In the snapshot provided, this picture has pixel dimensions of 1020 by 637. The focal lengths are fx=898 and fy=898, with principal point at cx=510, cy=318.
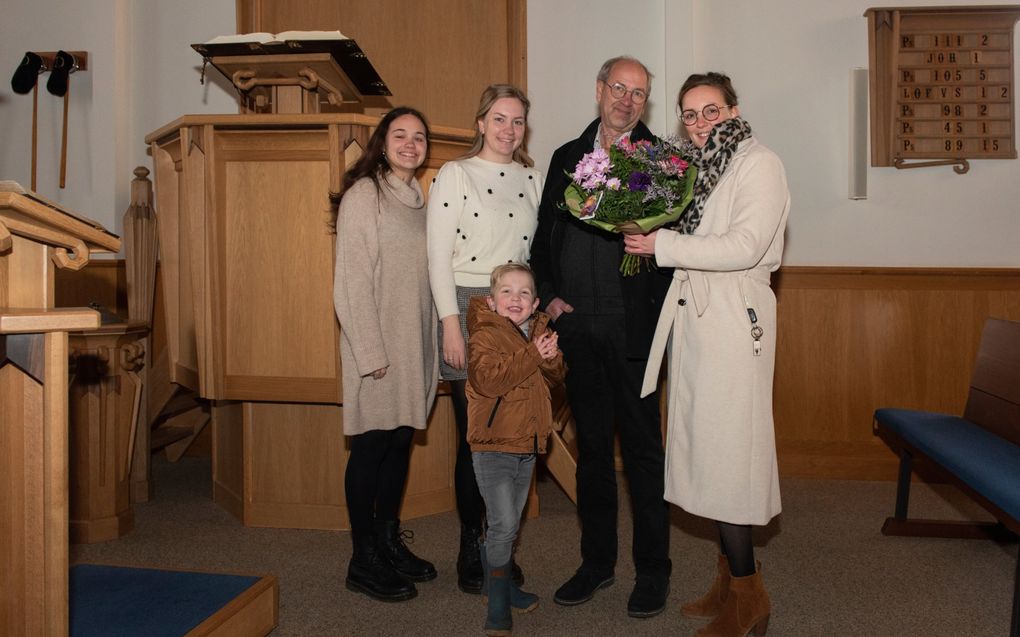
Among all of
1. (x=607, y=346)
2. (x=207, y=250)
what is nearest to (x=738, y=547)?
(x=607, y=346)

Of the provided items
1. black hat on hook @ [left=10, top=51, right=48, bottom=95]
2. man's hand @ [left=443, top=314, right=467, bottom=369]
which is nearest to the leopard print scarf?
man's hand @ [left=443, top=314, right=467, bottom=369]

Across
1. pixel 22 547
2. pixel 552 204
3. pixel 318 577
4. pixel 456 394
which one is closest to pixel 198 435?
pixel 318 577

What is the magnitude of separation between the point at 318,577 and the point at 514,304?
1.28 metres

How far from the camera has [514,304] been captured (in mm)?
2521

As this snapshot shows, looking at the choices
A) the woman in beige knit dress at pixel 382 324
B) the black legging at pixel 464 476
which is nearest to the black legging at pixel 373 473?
the woman in beige knit dress at pixel 382 324

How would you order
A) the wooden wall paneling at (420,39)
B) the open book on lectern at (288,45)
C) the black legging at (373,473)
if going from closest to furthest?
the black legging at (373,473)
the open book on lectern at (288,45)
the wooden wall paneling at (420,39)

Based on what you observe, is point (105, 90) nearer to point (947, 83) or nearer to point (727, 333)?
point (727, 333)

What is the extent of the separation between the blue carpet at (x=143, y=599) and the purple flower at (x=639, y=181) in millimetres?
1537

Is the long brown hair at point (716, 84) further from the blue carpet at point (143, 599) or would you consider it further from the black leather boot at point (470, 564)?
the blue carpet at point (143, 599)

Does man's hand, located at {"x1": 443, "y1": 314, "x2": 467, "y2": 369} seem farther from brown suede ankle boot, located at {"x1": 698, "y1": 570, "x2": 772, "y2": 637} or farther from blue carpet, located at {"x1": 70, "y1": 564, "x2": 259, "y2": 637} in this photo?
brown suede ankle boot, located at {"x1": 698, "y1": 570, "x2": 772, "y2": 637}

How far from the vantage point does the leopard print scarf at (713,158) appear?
7.94 ft

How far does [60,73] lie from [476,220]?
3212 millimetres

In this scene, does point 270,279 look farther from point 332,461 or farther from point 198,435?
point 198,435

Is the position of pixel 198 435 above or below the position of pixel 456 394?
below
